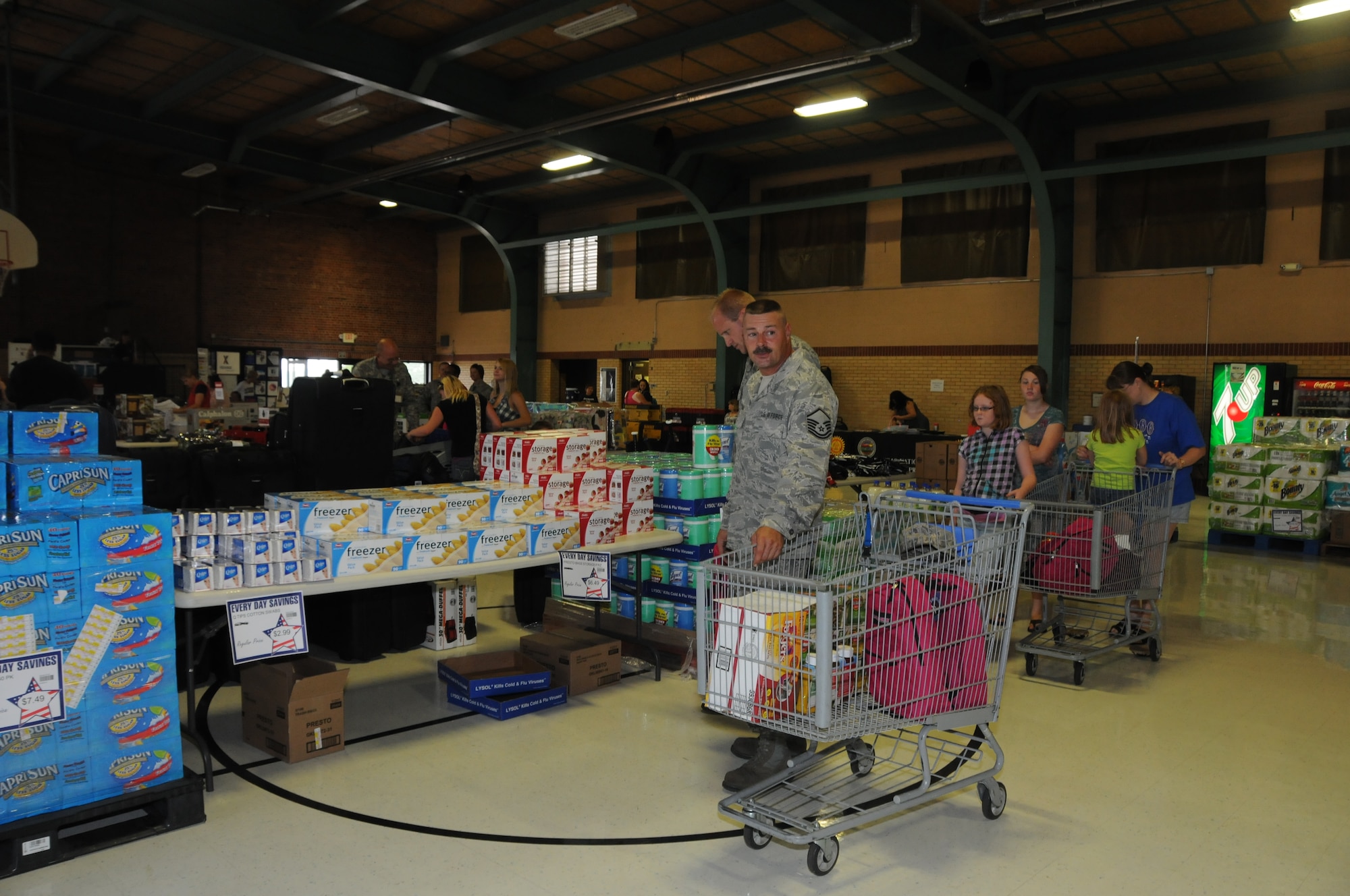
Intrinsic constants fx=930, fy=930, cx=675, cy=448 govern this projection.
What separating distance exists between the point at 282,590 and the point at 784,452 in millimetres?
1880

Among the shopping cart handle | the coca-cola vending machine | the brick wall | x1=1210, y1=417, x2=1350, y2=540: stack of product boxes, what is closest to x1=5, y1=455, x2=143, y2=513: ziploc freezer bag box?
the shopping cart handle

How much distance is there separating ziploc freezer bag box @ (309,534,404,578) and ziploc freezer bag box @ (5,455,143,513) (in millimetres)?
674

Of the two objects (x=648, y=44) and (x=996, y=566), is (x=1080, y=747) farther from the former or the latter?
(x=648, y=44)

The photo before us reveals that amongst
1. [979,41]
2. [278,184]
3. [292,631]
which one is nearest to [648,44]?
[979,41]

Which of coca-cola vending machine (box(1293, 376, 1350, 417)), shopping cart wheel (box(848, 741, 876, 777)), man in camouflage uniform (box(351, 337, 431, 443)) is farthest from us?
coca-cola vending machine (box(1293, 376, 1350, 417))

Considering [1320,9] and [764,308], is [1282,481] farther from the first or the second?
[764,308]

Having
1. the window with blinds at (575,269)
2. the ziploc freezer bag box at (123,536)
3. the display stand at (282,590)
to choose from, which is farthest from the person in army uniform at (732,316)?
the window with blinds at (575,269)

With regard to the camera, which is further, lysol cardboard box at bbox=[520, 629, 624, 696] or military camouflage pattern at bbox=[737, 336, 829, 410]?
lysol cardboard box at bbox=[520, 629, 624, 696]

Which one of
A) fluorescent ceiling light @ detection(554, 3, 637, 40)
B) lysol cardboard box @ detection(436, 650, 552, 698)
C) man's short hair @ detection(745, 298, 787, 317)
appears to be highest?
fluorescent ceiling light @ detection(554, 3, 637, 40)

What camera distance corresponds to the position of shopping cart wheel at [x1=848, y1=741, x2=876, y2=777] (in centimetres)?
328

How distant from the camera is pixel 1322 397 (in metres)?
10.9

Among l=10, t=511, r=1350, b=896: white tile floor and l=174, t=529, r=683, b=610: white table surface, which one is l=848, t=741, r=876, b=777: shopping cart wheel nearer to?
l=10, t=511, r=1350, b=896: white tile floor

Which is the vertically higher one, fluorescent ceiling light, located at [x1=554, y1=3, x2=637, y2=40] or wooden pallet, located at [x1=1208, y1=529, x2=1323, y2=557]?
fluorescent ceiling light, located at [x1=554, y1=3, x2=637, y2=40]

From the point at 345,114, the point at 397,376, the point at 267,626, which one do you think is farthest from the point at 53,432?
the point at 345,114
